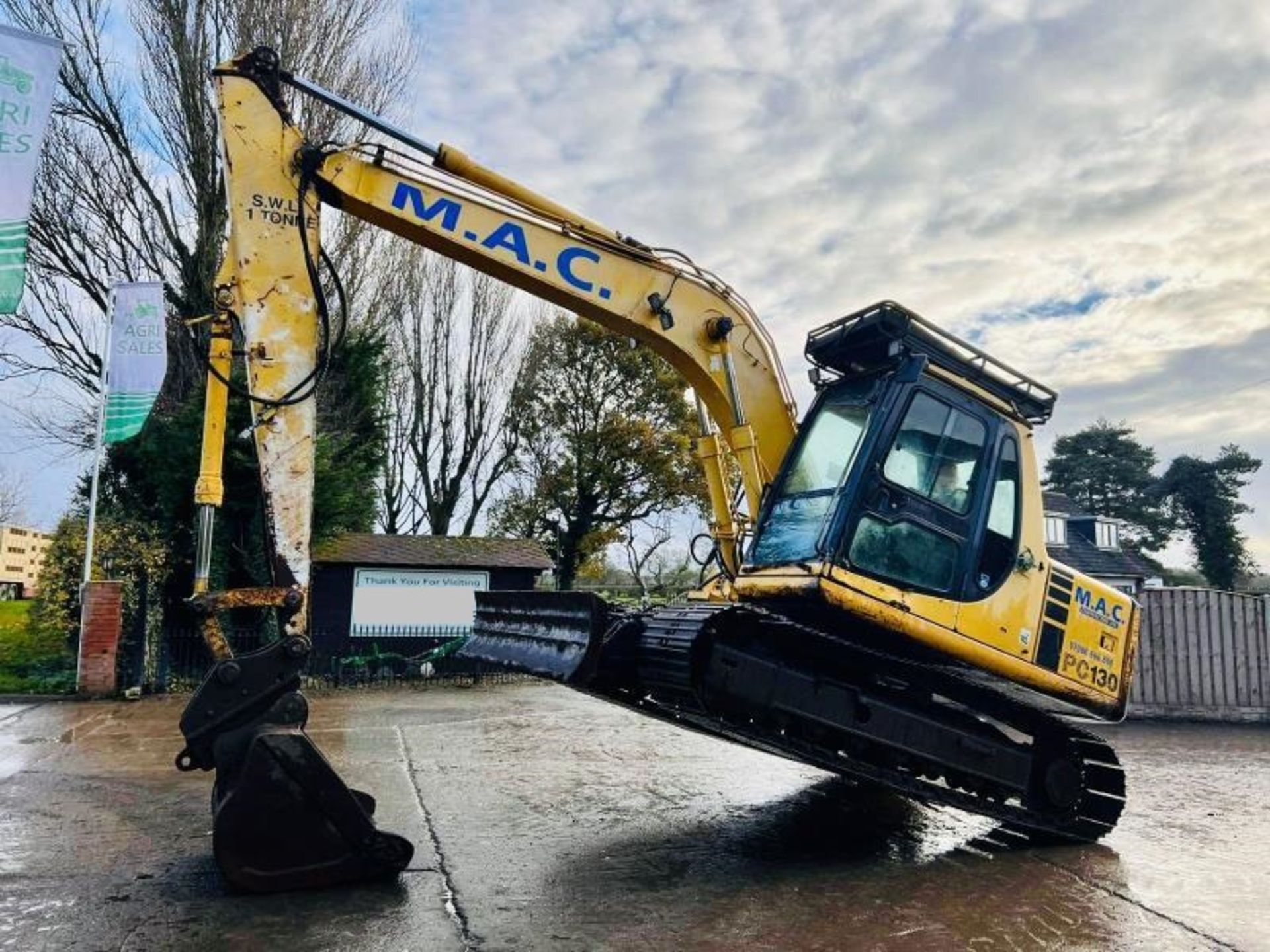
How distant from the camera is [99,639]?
11.5 meters

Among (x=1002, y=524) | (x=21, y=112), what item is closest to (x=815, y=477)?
(x=1002, y=524)

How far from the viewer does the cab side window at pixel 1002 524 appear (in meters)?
5.44

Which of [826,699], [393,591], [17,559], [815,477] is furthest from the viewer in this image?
[17,559]

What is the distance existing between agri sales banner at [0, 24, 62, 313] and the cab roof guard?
7329 millimetres

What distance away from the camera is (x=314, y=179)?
491 cm

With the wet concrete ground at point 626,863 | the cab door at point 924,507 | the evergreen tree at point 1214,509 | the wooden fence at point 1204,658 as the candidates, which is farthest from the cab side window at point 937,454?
the evergreen tree at point 1214,509

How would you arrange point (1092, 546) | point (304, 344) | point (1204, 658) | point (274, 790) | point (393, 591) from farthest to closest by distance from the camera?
point (1092, 546) → point (393, 591) → point (1204, 658) → point (304, 344) → point (274, 790)

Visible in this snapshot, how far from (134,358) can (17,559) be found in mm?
33392

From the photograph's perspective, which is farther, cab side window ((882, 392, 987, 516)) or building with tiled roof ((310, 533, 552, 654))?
building with tiled roof ((310, 533, 552, 654))

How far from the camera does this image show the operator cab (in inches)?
201

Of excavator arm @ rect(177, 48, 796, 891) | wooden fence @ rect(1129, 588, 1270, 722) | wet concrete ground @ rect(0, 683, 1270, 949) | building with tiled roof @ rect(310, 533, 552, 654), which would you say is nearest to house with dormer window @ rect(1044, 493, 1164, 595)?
wooden fence @ rect(1129, 588, 1270, 722)

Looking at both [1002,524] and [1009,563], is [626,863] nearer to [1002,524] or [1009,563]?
[1009,563]

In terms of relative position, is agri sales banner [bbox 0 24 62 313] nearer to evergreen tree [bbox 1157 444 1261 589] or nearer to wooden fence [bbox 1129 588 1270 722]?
wooden fence [bbox 1129 588 1270 722]

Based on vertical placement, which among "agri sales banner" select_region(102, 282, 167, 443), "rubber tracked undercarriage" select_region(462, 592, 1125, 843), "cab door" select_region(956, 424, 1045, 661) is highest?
"agri sales banner" select_region(102, 282, 167, 443)
